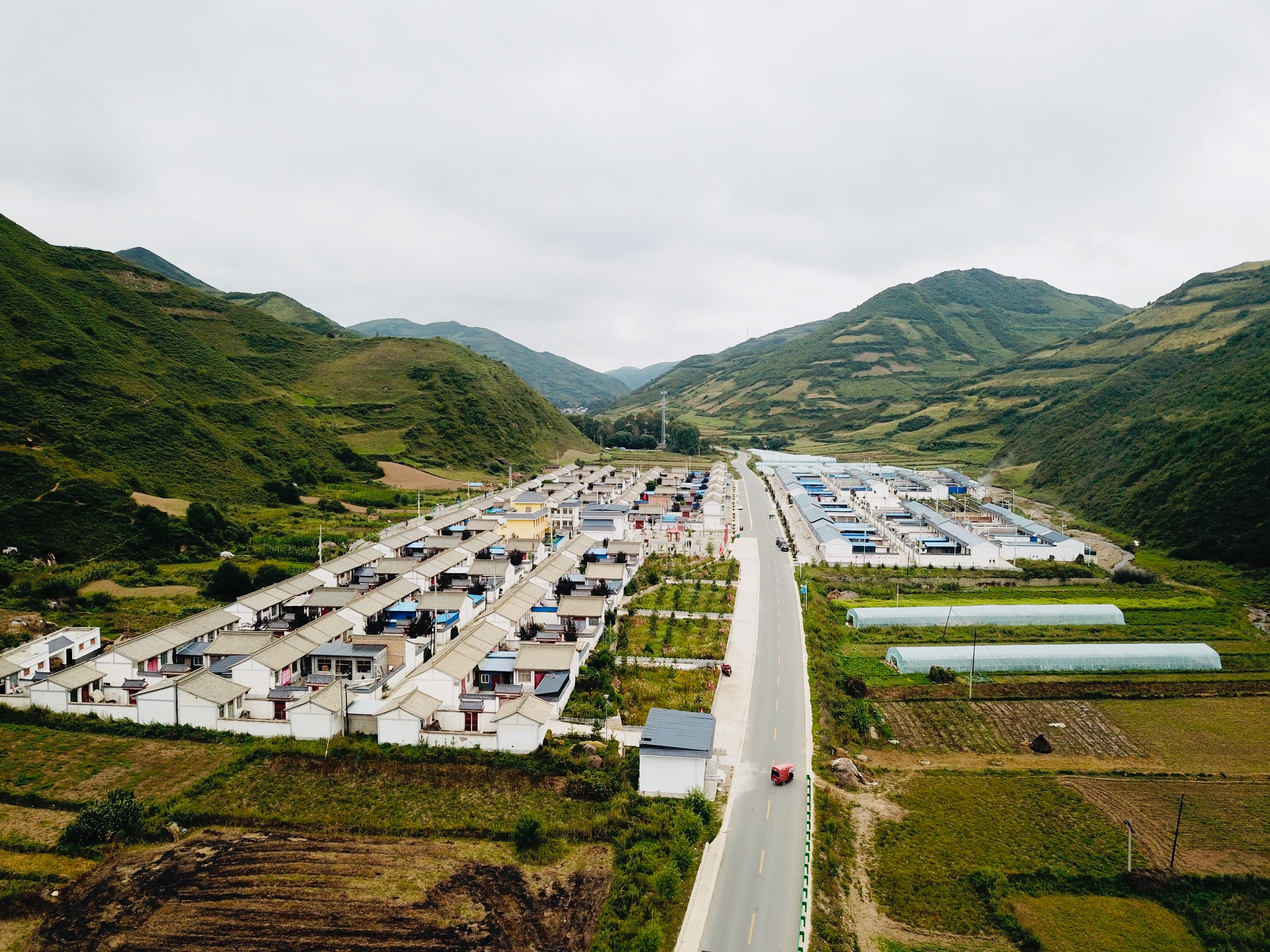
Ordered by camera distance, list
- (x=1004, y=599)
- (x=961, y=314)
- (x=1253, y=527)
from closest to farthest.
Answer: (x=1004, y=599) < (x=1253, y=527) < (x=961, y=314)

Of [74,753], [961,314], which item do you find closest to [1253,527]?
[74,753]

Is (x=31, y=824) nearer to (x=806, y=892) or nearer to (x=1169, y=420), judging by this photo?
(x=806, y=892)

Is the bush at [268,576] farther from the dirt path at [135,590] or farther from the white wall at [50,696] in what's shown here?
the white wall at [50,696]

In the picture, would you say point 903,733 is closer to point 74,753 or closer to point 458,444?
point 74,753

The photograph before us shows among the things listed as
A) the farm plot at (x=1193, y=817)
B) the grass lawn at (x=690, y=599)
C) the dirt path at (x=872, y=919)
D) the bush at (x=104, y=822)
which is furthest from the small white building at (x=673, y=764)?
the grass lawn at (x=690, y=599)

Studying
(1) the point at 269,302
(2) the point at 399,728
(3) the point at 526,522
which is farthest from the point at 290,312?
(2) the point at 399,728

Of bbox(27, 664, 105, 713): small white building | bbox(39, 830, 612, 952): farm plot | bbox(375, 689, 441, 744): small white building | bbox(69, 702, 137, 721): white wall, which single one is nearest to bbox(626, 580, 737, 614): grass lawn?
bbox(375, 689, 441, 744): small white building
